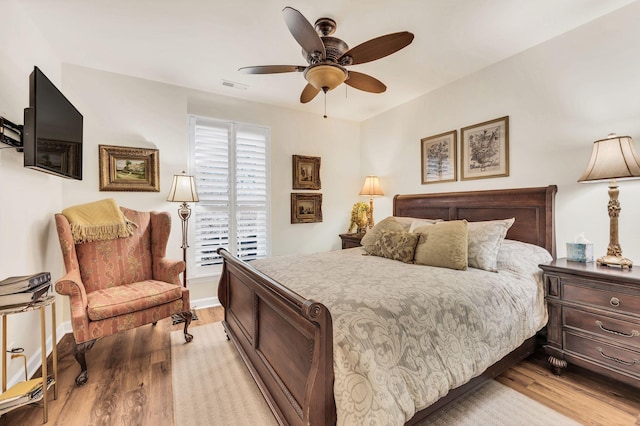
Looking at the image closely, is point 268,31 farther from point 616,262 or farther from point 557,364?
point 557,364

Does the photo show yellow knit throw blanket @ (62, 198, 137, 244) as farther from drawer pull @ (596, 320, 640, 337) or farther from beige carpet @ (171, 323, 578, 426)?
drawer pull @ (596, 320, 640, 337)

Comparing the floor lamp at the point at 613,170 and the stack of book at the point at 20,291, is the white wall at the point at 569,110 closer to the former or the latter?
the floor lamp at the point at 613,170

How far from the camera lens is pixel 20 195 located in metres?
2.09

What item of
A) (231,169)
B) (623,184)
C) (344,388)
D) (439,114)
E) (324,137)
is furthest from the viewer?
(324,137)

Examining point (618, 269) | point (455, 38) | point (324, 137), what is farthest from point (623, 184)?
point (324, 137)

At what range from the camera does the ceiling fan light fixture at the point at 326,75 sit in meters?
1.96

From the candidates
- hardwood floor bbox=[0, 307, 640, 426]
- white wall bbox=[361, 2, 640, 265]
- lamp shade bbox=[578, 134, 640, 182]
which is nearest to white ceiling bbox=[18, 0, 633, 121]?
white wall bbox=[361, 2, 640, 265]

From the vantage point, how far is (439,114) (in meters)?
3.55

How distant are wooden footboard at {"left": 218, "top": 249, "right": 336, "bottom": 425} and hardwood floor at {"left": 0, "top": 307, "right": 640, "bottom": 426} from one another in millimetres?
609

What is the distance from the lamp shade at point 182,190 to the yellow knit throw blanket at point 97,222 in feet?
1.65

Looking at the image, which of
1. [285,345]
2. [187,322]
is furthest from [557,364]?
[187,322]

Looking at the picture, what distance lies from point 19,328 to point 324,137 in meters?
3.93

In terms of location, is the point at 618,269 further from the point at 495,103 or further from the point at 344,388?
the point at 344,388

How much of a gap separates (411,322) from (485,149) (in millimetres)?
2469
